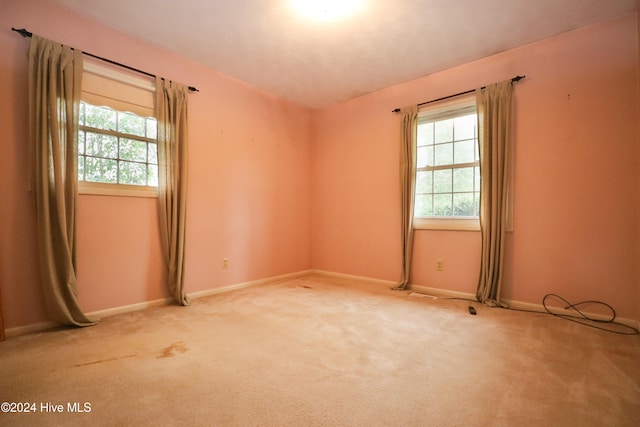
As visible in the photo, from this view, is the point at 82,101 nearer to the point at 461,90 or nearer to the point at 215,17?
the point at 215,17

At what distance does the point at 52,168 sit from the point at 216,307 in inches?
72.1

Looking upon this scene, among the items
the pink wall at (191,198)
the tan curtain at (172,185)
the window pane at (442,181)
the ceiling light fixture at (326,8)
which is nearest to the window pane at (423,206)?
the window pane at (442,181)

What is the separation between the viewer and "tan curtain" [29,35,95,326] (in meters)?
2.24

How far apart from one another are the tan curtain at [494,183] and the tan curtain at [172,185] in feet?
10.6

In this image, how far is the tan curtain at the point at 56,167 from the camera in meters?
2.24

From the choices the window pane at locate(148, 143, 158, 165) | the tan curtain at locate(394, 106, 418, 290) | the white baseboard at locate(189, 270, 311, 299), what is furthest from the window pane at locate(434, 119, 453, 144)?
the window pane at locate(148, 143, 158, 165)

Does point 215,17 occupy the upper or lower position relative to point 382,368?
upper

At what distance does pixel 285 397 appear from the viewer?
1.45m

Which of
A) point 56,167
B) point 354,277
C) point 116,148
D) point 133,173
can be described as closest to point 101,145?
point 116,148

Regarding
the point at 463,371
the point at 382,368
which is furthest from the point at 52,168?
the point at 463,371

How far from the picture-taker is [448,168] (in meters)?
3.56

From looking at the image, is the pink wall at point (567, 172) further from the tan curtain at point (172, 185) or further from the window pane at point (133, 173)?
the window pane at point (133, 173)

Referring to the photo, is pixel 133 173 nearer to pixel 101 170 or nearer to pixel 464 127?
pixel 101 170

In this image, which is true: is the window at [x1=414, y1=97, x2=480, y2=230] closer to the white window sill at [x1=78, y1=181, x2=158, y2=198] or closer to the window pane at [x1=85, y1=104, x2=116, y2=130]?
the white window sill at [x1=78, y1=181, x2=158, y2=198]
